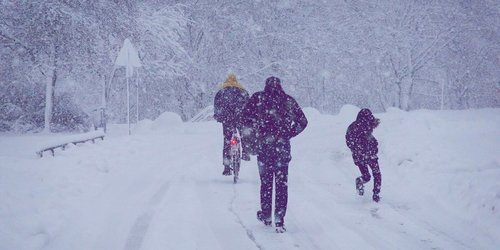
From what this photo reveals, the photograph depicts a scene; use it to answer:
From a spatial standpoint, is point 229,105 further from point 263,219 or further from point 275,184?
point 263,219

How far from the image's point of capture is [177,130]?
21.1m

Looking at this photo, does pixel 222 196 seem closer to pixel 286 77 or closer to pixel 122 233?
pixel 122 233

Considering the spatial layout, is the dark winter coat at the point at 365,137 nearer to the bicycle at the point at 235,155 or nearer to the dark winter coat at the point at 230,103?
the bicycle at the point at 235,155

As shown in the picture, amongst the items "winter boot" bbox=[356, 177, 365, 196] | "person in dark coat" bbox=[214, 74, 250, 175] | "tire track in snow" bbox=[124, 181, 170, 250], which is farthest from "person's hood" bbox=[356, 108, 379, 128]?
"tire track in snow" bbox=[124, 181, 170, 250]

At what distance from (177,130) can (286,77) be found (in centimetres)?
1412

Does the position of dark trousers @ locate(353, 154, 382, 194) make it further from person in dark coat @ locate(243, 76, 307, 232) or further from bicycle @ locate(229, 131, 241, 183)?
person in dark coat @ locate(243, 76, 307, 232)

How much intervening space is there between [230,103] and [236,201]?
94.6 inches

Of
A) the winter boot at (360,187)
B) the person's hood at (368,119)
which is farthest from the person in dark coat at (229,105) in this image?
the winter boot at (360,187)

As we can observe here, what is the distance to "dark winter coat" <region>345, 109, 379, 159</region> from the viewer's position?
8.18 meters

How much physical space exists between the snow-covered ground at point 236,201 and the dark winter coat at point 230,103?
127 centimetres

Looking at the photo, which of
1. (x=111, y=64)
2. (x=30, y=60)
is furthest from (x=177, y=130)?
(x=30, y=60)

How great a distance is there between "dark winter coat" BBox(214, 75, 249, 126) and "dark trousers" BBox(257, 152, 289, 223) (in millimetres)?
3130

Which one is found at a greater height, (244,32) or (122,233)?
(244,32)

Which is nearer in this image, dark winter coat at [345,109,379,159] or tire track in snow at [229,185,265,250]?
tire track in snow at [229,185,265,250]
